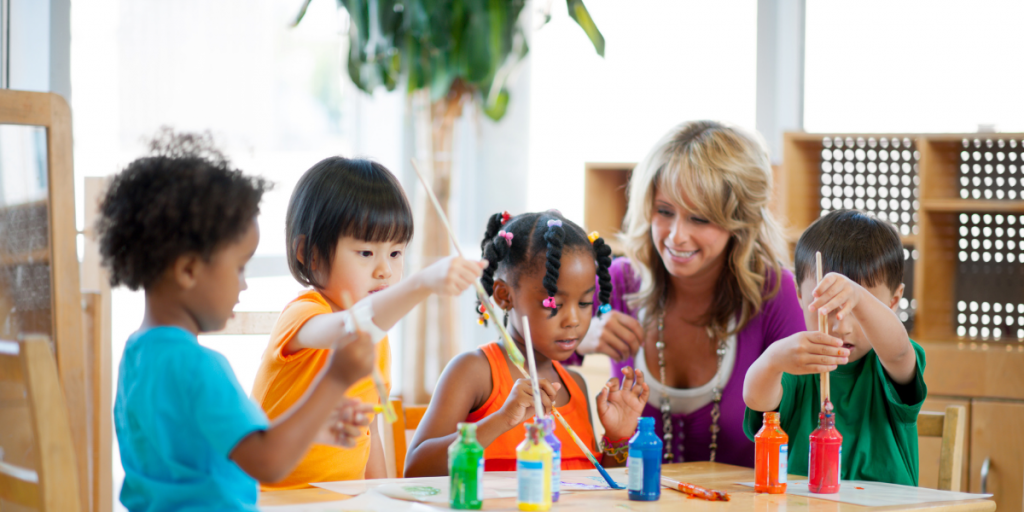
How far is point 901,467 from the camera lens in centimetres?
157

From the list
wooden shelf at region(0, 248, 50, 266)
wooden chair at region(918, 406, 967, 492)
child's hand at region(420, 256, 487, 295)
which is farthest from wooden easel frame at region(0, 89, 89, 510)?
wooden chair at region(918, 406, 967, 492)

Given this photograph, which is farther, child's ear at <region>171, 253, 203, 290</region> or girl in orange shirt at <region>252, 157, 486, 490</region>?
girl in orange shirt at <region>252, 157, 486, 490</region>

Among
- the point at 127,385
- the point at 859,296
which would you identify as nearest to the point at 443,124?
the point at 859,296

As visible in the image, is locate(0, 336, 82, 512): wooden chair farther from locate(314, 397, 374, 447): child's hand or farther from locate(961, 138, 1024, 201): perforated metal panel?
locate(961, 138, 1024, 201): perforated metal panel

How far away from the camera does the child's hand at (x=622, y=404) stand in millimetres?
1533

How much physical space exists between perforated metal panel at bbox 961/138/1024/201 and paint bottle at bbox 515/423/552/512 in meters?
2.26

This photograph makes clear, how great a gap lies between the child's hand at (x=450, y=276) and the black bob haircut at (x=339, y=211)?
1.04 ft

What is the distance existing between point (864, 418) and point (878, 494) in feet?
0.72

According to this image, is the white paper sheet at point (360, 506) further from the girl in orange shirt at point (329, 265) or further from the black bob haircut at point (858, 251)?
the black bob haircut at point (858, 251)

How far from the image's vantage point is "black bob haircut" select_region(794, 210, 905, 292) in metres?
1.62

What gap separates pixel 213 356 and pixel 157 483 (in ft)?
0.53

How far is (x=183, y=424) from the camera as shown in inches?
39.1

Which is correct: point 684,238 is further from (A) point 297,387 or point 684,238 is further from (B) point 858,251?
(A) point 297,387

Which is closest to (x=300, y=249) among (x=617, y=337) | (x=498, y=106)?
(x=617, y=337)
